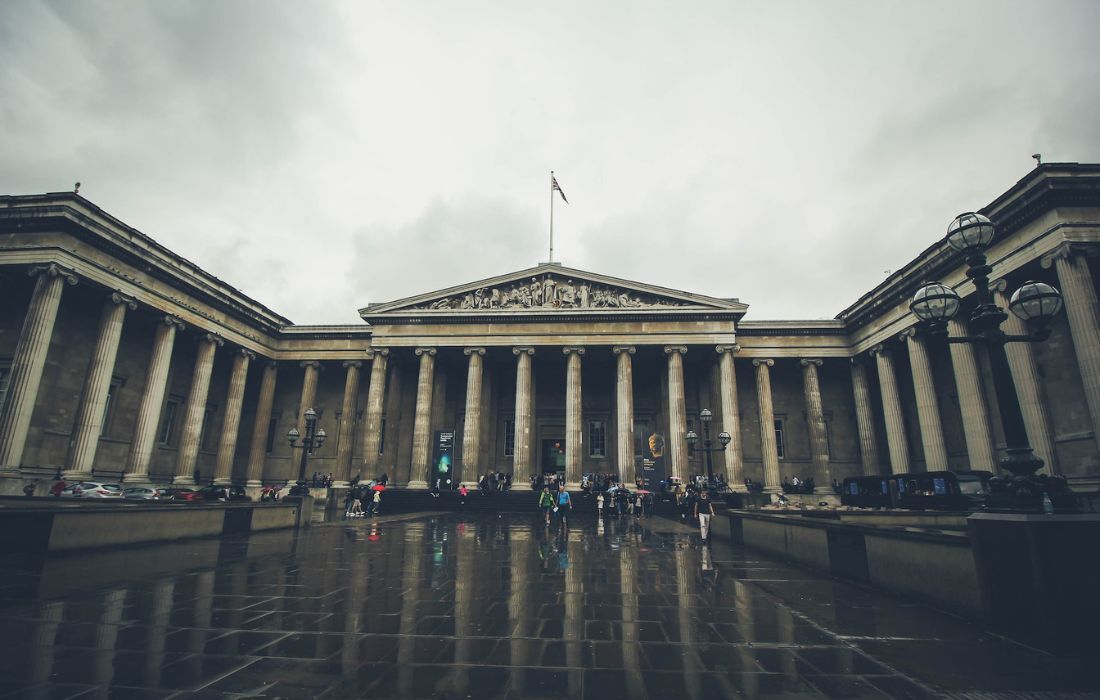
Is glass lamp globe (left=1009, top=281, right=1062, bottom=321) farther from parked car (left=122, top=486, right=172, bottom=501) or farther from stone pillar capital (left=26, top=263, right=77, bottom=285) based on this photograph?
stone pillar capital (left=26, top=263, right=77, bottom=285)

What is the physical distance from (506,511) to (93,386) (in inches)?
795

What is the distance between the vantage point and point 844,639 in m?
5.23

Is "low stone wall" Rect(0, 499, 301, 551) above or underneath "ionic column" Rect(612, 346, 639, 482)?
underneath

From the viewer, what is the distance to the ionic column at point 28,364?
2028cm

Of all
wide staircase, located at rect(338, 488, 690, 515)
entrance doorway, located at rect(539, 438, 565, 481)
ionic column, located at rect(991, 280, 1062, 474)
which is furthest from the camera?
entrance doorway, located at rect(539, 438, 565, 481)

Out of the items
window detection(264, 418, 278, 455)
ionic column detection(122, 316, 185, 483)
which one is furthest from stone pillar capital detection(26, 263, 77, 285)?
window detection(264, 418, 278, 455)

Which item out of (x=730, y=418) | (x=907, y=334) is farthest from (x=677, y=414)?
(x=907, y=334)

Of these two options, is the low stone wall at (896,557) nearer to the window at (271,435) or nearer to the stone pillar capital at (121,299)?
the stone pillar capital at (121,299)

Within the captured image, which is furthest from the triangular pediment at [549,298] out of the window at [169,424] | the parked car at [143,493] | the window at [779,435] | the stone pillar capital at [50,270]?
the parked car at [143,493]

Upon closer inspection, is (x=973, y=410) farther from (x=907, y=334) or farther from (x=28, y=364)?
(x=28, y=364)

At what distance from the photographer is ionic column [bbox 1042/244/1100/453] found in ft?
58.1

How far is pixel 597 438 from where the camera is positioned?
123 feet

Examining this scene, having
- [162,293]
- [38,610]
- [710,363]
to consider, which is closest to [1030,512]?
[38,610]

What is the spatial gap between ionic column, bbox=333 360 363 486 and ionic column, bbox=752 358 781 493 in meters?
26.6
